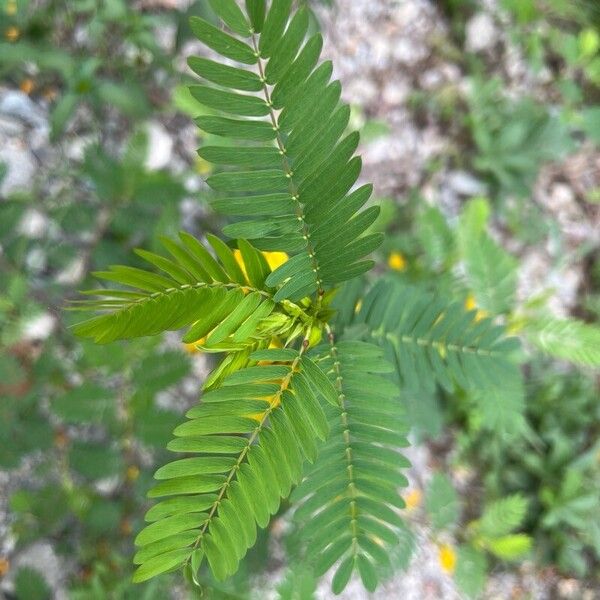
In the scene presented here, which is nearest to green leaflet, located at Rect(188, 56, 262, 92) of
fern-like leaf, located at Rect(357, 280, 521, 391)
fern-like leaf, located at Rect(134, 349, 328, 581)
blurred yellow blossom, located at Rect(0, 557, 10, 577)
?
fern-like leaf, located at Rect(134, 349, 328, 581)

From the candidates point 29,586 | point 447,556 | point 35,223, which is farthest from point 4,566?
point 447,556

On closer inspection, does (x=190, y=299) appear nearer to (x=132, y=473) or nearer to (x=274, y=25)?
(x=274, y=25)

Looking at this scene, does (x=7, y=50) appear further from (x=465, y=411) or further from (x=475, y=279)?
(x=465, y=411)

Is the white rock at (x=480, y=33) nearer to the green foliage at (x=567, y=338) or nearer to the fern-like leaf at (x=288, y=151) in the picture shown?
the green foliage at (x=567, y=338)

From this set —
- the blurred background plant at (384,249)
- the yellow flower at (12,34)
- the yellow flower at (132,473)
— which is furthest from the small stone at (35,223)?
the yellow flower at (132,473)

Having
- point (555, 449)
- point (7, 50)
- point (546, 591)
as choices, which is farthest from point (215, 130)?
point (546, 591)

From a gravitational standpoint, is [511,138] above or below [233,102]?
below
